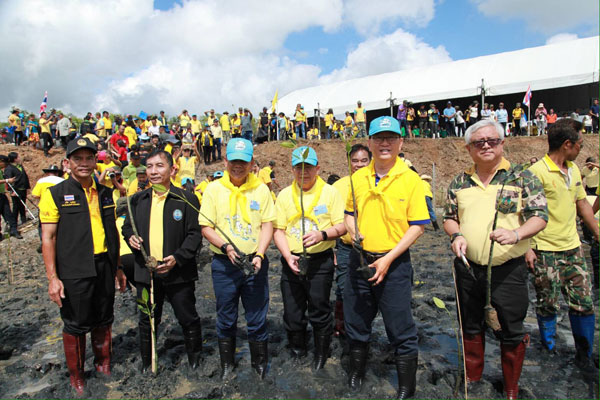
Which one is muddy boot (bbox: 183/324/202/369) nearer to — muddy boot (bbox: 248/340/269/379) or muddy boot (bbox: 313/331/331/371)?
muddy boot (bbox: 248/340/269/379)

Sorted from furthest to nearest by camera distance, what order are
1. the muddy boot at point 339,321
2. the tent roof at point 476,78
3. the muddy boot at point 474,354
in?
the tent roof at point 476,78, the muddy boot at point 339,321, the muddy boot at point 474,354

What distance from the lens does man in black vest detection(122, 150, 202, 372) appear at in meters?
Result: 3.56

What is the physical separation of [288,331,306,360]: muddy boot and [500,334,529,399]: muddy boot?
5.94 feet

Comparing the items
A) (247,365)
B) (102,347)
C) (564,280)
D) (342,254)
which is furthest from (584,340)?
(102,347)

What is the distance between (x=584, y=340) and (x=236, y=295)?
10.6 feet

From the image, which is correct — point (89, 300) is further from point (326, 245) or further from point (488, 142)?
Result: point (488, 142)

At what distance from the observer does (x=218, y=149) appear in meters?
19.5

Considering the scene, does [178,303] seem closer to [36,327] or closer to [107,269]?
[107,269]

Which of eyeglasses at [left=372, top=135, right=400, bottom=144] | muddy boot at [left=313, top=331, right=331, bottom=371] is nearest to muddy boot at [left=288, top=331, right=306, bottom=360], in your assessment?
muddy boot at [left=313, top=331, right=331, bottom=371]

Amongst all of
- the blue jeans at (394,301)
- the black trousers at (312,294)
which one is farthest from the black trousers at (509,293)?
the black trousers at (312,294)

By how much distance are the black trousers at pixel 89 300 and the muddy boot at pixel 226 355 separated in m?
1.15

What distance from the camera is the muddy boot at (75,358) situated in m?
3.40

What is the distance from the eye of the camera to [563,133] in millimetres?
3600

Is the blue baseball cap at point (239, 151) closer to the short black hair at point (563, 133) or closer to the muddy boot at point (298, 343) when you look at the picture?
the muddy boot at point (298, 343)
